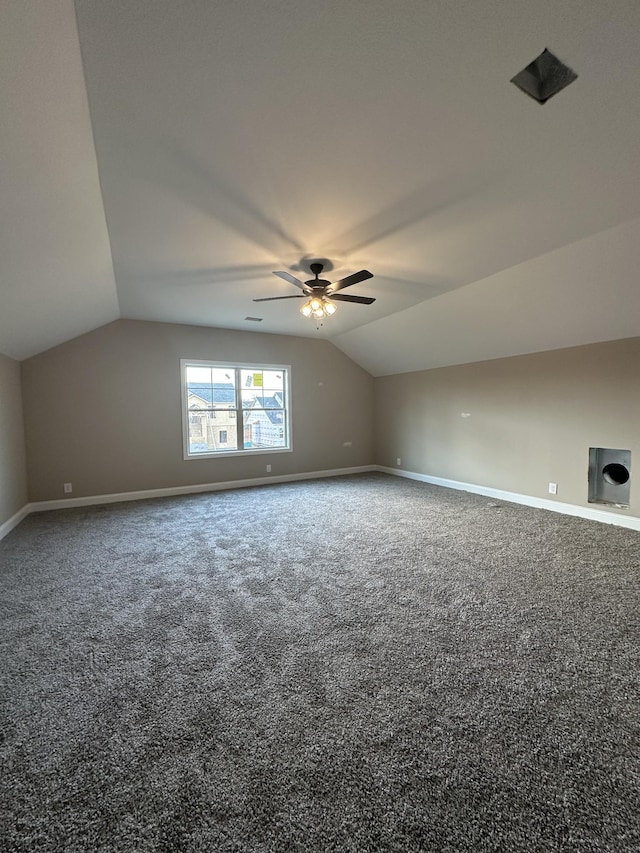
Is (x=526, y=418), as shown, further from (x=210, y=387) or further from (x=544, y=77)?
(x=210, y=387)

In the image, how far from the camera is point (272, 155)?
6.95ft

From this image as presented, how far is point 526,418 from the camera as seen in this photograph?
4984 millimetres

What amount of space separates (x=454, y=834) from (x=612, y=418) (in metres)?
4.37

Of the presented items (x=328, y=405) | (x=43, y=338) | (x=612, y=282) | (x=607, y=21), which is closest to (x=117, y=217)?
(x=43, y=338)

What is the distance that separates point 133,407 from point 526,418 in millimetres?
5686

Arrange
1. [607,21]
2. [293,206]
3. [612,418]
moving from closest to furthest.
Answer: [607,21] → [293,206] → [612,418]

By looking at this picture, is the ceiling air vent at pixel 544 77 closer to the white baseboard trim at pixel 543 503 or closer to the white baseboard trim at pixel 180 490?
the white baseboard trim at pixel 543 503

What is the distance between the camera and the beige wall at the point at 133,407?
4.96 meters

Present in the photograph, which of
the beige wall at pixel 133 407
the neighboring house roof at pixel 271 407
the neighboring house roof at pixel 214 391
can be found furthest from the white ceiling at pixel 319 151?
the neighboring house roof at pixel 271 407

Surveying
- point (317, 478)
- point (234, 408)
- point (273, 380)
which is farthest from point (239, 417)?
point (317, 478)

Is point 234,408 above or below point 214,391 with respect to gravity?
below

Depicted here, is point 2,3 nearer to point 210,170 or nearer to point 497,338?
point 210,170

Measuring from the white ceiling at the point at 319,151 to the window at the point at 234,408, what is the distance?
222 cm

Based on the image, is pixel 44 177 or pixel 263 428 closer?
pixel 44 177
